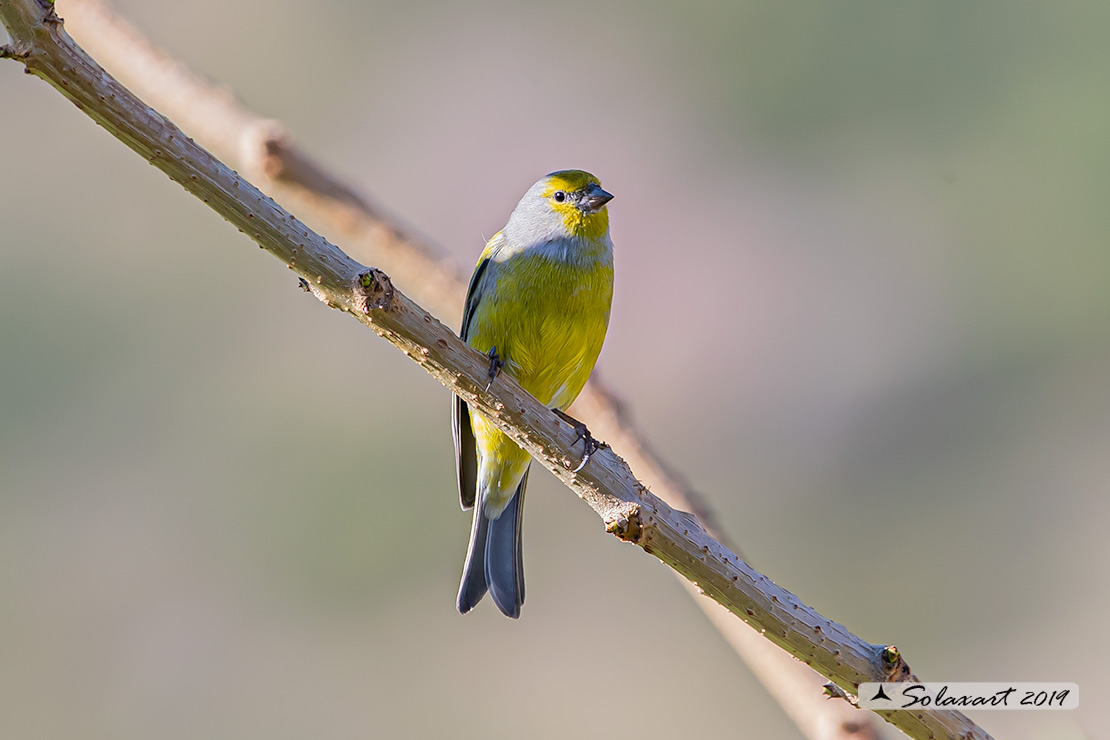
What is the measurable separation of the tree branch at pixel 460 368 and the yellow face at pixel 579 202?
0.86 metres

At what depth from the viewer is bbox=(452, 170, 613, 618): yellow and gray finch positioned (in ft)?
7.16

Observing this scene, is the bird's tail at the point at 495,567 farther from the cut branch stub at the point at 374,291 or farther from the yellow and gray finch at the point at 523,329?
the cut branch stub at the point at 374,291

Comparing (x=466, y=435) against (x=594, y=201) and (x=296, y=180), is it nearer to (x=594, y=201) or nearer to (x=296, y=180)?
(x=594, y=201)

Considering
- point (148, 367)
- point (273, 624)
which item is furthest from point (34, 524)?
point (273, 624)

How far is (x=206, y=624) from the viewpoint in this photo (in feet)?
16.9

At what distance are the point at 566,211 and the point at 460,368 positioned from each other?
3.24 ft

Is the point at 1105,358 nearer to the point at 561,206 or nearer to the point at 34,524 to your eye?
the point at 561,206

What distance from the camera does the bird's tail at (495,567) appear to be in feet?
7.56

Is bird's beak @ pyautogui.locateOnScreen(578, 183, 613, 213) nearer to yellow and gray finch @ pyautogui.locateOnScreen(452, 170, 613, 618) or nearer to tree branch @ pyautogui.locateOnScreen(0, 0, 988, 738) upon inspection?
yellow and gray finch @ pyautogui.locateOnScreen(452, 170, 613, 618)

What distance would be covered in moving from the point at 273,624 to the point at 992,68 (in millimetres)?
5422

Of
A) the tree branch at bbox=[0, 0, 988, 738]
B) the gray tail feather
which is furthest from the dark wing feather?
the tree branch at bbox=[0, 0, 988, 738]

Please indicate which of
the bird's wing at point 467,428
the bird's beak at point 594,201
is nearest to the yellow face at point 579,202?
the bird's beak at point 594,201

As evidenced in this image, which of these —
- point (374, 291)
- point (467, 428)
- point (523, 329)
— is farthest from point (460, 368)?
point (467, 428)

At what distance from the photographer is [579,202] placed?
238 centimetres
